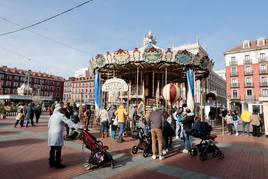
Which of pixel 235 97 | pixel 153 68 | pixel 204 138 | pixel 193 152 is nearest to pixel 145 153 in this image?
pixel 193 152

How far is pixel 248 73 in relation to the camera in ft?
150

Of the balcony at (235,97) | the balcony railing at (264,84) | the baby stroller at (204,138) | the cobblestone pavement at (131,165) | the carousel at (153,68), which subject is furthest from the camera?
the balcony at (235,97)

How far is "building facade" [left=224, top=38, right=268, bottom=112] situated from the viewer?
4394 centimetres

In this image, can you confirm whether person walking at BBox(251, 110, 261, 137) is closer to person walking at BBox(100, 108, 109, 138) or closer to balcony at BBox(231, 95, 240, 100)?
person walking at BBox(100, 108, 109, 138)

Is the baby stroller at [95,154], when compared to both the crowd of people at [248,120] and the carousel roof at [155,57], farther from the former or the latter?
the crowd of people at [248,120]

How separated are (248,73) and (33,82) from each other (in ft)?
256

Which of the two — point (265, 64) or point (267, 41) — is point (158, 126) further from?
point (267, 41)

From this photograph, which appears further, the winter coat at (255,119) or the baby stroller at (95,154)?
the winter coat at (255,119)

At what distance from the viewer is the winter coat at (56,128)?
220 inches

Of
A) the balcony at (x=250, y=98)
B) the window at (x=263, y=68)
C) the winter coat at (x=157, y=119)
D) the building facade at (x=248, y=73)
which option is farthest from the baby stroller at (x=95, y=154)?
the window at (x=263, y=68)

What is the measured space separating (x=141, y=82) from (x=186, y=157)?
37.2ft

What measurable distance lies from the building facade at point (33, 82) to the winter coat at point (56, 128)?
76.7 meters

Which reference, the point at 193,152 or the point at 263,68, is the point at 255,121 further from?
the point at 263,68

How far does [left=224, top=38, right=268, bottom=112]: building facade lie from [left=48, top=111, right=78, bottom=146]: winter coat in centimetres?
4302
